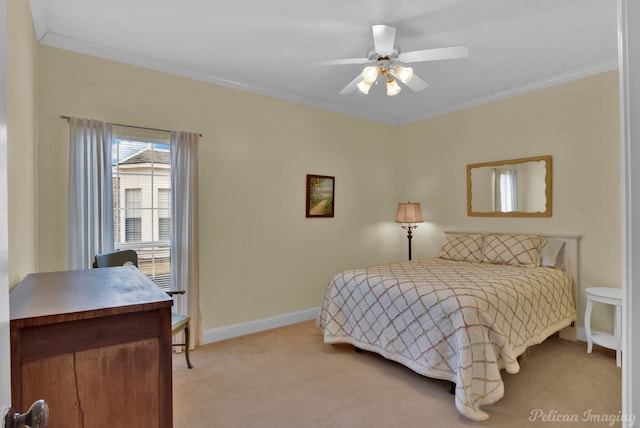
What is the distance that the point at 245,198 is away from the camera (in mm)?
3643

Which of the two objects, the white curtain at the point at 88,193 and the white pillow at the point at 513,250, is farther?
the white pillow at the point at 513,250

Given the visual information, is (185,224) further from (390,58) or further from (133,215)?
(390,58)

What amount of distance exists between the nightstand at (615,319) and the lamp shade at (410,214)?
198 cm

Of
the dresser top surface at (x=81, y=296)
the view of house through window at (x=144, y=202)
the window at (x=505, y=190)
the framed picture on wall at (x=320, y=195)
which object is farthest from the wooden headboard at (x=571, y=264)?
the view of house through window at (x=144, y=202)

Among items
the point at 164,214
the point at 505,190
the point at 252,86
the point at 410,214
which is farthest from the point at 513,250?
the point at 164,214

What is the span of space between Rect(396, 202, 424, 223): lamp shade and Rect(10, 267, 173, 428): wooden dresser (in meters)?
3.76

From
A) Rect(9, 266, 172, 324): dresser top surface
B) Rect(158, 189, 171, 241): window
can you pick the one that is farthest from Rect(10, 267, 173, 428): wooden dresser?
Rect(158, 189, 171, 241): window

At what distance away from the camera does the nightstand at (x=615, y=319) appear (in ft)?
9.15

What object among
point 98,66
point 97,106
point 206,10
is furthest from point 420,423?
point 98,66

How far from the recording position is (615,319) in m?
2.95

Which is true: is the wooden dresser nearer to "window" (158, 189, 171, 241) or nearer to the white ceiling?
"window" (158, 189, 171, 241)

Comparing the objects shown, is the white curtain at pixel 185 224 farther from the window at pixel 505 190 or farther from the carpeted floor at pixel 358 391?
the window at pixel 505 190

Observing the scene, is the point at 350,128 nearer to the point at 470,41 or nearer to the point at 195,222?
the point at 470,41

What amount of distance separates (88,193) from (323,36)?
2.22 m
